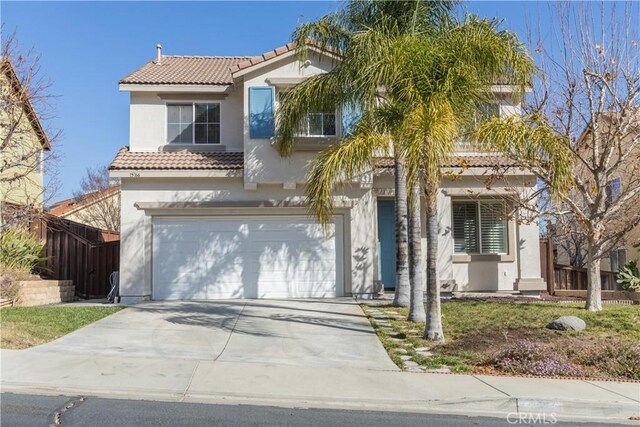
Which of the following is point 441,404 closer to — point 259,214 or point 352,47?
point 352,47

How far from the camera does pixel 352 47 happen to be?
449 inches

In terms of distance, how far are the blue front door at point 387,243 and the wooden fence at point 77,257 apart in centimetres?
812

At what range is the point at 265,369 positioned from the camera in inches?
333

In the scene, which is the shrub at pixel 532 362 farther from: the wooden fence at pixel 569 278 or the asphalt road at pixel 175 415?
the wooden fence at pixel 569 278

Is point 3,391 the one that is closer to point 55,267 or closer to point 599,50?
point 55,267

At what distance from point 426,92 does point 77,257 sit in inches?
476

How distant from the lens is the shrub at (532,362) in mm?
8617

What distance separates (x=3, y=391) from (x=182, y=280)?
8.18m

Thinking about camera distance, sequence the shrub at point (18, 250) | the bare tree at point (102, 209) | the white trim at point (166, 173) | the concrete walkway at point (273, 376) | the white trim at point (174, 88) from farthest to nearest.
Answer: the bare tree at point (102, 209), the white trim at point (174, 88), the white trim at point (166, 173), the shrub at point (18, 250), the concrete walkway at point (273, 376)

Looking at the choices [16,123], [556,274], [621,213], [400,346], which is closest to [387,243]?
[556,274]

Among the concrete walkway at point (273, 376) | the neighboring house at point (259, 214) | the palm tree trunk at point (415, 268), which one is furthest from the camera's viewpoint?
the neighboring house at point (259, 214)

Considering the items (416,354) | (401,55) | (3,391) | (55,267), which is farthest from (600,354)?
(55,267)

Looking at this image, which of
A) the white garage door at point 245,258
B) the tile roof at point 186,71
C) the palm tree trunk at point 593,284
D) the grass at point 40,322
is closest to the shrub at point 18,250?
the grass at point 40,322

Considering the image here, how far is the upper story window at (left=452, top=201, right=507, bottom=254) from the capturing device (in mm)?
16406
